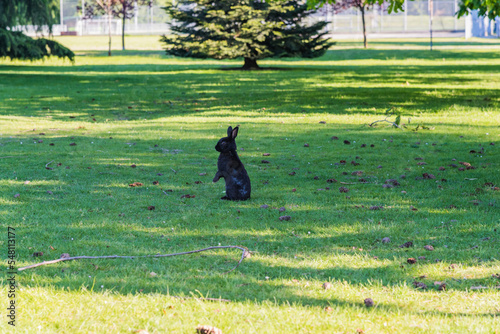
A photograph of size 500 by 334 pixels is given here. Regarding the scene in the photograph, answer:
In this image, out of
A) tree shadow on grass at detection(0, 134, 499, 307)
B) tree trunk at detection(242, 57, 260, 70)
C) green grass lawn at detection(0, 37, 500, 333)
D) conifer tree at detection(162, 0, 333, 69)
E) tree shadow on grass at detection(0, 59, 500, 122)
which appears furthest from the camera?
tree trunk at detection(242, 57, 260, 70)

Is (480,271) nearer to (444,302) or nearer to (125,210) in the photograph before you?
(444,302)

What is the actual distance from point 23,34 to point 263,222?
25.9 metres

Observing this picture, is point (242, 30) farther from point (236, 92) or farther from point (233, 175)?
point (233, 175)

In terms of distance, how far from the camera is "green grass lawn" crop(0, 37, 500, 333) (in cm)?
383

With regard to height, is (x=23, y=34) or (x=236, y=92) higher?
(x=23, y=34)

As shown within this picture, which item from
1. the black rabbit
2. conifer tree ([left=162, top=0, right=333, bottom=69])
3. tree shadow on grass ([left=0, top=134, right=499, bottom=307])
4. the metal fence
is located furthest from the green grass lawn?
the metal fence

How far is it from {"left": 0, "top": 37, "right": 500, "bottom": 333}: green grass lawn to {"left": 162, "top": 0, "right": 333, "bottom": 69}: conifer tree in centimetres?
1444

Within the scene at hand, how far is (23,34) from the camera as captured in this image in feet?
92.0

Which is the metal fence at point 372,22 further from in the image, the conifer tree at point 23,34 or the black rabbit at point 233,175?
the black rabbit at point 233,175

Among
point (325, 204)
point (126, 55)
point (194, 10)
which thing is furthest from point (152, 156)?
point (126, 55)

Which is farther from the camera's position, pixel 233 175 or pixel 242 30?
pixel 242 30

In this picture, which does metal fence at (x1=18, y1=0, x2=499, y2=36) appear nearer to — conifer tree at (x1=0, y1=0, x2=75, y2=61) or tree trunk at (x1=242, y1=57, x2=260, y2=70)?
tree trunk at (x1=242, y1=57, x2=260, y2=70)

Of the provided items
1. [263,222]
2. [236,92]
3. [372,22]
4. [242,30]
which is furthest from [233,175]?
[372,22]

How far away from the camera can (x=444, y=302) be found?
3.98 meters
